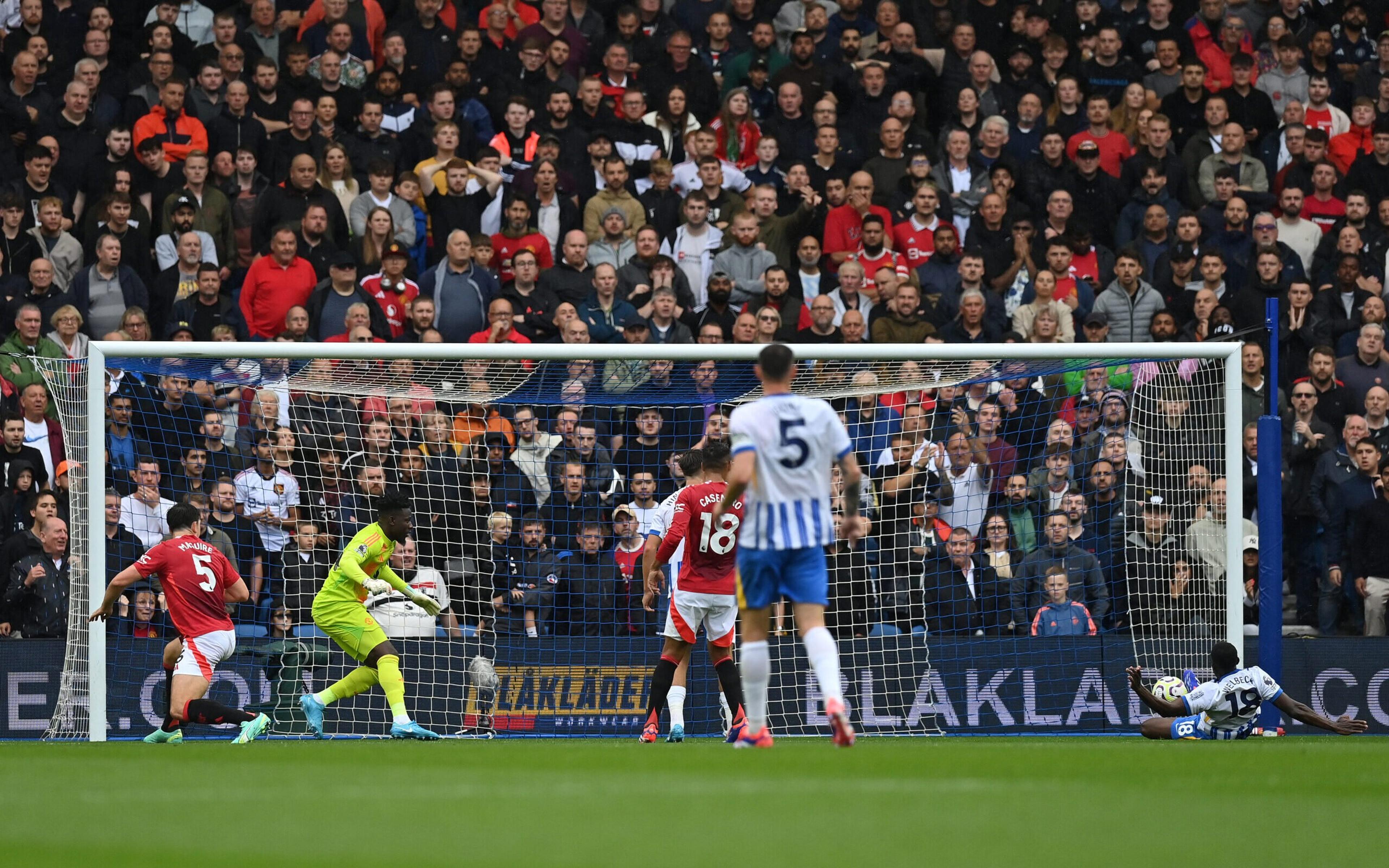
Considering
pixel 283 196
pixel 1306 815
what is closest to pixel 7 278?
pixel 283 196

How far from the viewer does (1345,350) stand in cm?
1722

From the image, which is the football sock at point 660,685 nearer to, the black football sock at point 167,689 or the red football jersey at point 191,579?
the red football jersey at point 191,579

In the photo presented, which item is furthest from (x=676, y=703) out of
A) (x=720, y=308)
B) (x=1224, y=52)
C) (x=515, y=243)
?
(x=1224, y=52)

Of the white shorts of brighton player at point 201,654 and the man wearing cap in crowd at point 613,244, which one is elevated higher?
the man wearing cap in crowd at point 613,244

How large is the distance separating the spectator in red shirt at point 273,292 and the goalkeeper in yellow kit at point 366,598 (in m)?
4.05

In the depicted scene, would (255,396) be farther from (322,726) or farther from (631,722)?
(631,722)

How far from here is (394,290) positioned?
16938 millimetres

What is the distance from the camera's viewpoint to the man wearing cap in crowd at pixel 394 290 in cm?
1689

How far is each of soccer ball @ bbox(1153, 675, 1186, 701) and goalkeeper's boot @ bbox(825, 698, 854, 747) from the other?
5348mm

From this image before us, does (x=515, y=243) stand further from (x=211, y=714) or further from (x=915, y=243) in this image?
(x=211, y=714)

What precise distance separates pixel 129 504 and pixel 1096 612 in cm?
832

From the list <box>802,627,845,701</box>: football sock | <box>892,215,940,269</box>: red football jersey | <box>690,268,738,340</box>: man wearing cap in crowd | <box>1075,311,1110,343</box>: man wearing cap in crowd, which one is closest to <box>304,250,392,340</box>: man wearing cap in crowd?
<box>690,268,738,340</box>: man wearing cap in crowd

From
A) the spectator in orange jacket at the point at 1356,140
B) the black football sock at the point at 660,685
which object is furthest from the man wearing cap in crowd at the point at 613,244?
the spectator in orange jacket at the point at 1356,140

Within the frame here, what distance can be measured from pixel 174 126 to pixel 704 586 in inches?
335
